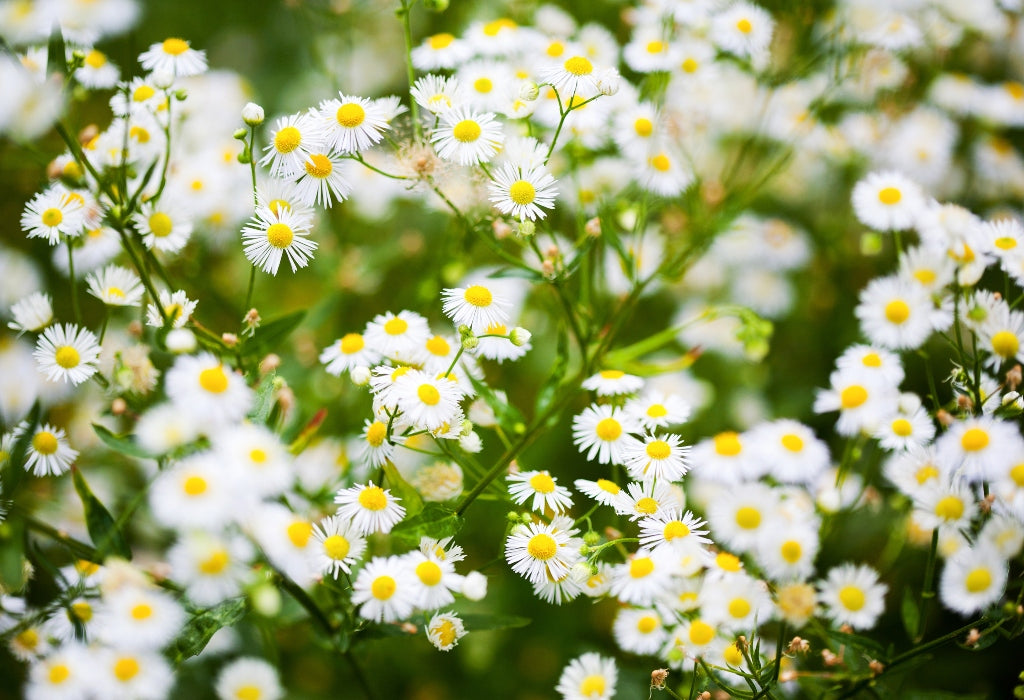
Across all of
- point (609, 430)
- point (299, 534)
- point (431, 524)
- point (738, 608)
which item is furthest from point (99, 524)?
point (738, 608)

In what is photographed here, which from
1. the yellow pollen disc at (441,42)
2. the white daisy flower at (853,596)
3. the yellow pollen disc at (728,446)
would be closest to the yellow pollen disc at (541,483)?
the yellow pollen disc at (728,446)

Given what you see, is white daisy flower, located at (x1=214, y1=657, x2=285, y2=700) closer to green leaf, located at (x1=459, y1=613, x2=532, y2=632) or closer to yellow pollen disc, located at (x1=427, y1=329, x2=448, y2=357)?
green leaf, located at (x1=459, y1=613, x2=532, y2=632)

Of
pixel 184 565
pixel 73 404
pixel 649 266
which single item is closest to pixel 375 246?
pixel 649 266

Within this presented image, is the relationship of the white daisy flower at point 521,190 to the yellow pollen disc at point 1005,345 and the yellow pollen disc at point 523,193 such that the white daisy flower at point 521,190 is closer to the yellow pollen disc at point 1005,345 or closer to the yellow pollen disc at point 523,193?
the yellow pollen disc at point 523,193

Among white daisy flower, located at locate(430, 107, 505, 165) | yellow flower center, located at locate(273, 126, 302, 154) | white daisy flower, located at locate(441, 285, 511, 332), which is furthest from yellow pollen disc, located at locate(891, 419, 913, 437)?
yellow flower center, located at locate(273, 126, 302, 154)

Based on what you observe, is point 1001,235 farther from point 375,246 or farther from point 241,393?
point 375,246

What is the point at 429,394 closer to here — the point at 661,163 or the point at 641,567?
the point at 641,567
